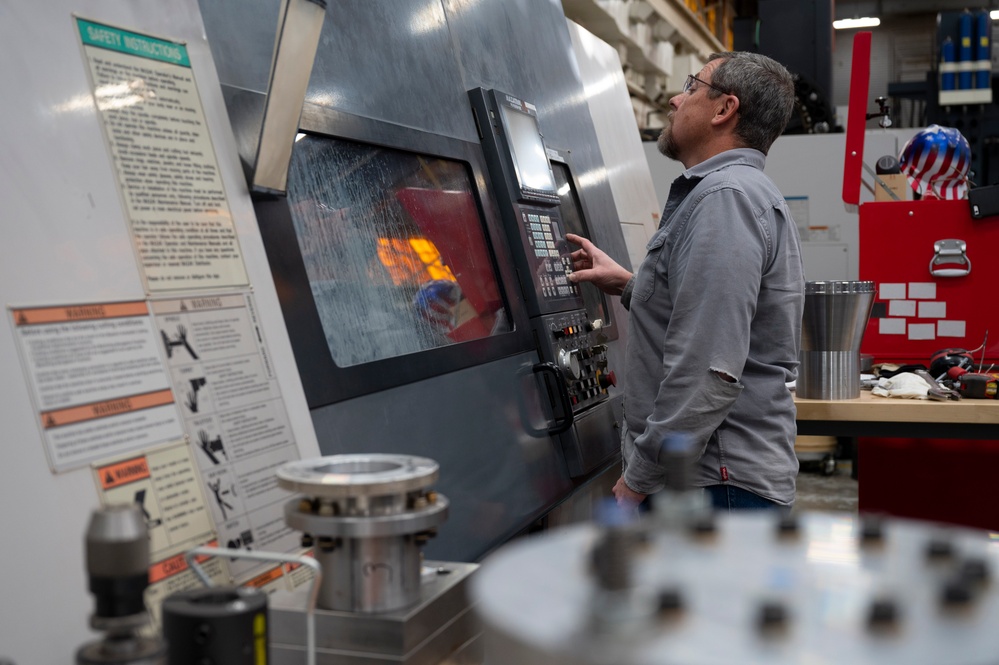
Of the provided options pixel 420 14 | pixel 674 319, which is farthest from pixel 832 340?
pixel 420 14

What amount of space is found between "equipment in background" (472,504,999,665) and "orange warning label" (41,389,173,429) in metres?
0.55

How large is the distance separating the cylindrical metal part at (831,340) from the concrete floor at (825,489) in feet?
8.67

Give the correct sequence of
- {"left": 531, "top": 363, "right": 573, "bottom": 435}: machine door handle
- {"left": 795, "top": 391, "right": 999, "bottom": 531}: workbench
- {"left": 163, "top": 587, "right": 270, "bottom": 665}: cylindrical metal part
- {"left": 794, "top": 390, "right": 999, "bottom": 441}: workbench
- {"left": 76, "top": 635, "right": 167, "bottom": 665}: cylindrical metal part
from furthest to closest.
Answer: {"left": 795, "top": 391, "right": 999, "bottom": 531}: workbench
{"left": 794, "top": 390, "right": 999, "bottom": 441}: workbench
{"left": 531, "top": 363, "right": 573, "bottom": 435}: machine door handle
{"left": 163, "top": 587, "right": 270, "bottom": 665}: cylindrical metal part
{"left": 76, "top": 635, "right": 167, "bottom": 665}: cylindrical metal part

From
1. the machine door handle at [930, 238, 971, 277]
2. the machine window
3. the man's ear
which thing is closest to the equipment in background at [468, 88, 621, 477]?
the machine window

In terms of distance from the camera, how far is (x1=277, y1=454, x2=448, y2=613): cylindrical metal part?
3.07 ft

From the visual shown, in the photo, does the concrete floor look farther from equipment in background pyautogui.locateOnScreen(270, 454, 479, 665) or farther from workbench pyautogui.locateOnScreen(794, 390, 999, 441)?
equipment in background pyautogui.locateOnScreen(270, 454, 479, 665)

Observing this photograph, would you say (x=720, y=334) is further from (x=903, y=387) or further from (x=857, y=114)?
(x=857, y=114)

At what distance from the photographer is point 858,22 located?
1593 centimetres

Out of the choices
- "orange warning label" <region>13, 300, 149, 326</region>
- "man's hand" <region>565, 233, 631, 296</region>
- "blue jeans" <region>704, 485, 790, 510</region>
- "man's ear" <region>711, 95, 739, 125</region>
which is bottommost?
"blue jeans" <region>704, 485, 790, 510</region>

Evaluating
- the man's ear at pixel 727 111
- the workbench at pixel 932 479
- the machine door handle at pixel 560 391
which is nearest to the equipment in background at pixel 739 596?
the machine door handle at pixel 560 391

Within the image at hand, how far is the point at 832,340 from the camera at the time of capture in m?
3.17

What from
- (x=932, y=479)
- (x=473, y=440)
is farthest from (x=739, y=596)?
(x=932, y=479)

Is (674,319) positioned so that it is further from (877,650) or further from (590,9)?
(590,9)

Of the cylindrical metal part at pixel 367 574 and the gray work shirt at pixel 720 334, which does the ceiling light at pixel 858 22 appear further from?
the cylindrical metal part at pixel 367 574
